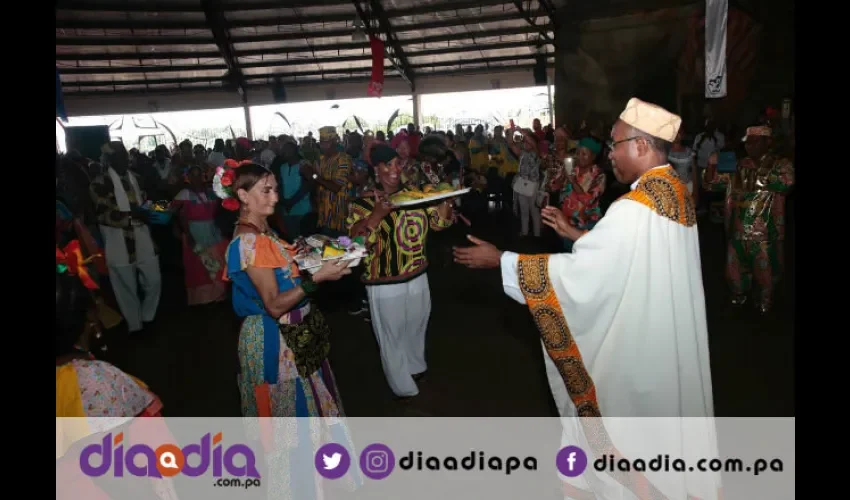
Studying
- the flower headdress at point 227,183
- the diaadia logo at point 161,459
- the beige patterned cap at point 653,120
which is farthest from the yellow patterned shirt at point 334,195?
the beige patterned cap at point 653,120

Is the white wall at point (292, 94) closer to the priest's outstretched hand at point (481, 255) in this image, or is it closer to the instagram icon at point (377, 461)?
the instagram icon at point (377, 461)

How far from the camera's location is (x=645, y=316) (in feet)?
7.95

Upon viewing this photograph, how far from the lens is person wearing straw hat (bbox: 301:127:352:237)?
7672 millimetres

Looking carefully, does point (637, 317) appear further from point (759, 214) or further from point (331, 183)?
point (331, 183)

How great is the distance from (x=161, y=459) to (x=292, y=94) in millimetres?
21395

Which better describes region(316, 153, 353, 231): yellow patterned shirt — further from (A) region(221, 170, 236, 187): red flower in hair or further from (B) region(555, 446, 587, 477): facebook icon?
(B) region(555, 446, 587, 477): facebook icon

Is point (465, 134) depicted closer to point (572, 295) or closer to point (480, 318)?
point (480, 318)

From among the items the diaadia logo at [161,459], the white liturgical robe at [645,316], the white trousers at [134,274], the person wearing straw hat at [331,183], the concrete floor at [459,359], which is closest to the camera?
the diaadia logo at [161,459]

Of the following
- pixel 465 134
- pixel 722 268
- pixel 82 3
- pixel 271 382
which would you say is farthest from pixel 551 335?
pixel 82 3

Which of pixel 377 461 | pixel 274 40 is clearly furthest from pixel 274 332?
pixel 274 40

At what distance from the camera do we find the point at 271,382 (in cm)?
275

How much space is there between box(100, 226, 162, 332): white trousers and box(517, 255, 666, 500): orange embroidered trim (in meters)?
5.04

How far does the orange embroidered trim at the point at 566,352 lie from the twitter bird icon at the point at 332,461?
1.24 meters

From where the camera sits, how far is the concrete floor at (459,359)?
4.33 m
